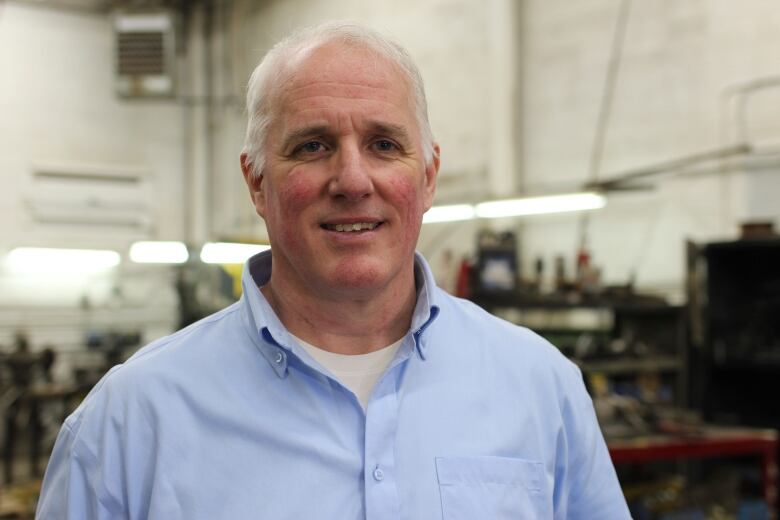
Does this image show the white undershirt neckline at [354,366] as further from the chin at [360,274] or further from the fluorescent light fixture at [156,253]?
the fluorescent light fixture at [156,253]

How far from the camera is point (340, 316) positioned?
1349 mm

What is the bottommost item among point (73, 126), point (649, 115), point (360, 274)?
point (360, 274)

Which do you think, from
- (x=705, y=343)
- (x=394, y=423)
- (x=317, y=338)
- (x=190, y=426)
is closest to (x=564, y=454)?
(x=394, y=423)

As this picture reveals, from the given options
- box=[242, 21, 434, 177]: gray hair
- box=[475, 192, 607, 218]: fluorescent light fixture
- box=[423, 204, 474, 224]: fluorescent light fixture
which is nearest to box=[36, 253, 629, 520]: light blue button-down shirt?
box=[242, 21, 434, 177]: gray hair

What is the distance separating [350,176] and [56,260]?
21.2 ft

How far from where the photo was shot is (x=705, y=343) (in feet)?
17.1

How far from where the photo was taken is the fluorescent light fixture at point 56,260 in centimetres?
639

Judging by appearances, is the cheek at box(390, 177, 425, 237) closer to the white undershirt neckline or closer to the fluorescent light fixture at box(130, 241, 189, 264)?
the white undershirt neckline

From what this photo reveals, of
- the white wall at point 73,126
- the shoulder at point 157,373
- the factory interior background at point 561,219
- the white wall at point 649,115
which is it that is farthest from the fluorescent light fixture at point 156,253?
the shoulder at point 157,373

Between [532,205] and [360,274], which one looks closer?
[360,274]

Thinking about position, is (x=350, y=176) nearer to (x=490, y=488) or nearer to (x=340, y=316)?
(x=340, y=316)

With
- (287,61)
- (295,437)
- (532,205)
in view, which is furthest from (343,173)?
(532,205)

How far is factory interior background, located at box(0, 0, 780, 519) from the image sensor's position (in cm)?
499

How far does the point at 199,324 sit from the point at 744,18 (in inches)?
210
